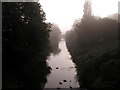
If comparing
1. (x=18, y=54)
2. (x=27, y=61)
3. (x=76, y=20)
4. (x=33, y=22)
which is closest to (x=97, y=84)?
(x=18, y=54)

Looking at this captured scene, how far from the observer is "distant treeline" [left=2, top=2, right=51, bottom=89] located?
38700mm

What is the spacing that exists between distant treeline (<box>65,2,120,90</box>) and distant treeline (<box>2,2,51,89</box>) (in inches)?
257

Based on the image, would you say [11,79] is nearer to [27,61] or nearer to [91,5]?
[27,61]

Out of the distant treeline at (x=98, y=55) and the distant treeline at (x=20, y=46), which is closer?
the distant treeline at (x=98, y=55)

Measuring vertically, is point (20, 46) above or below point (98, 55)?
above

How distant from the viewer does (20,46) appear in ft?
149

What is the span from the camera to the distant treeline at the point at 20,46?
127ft

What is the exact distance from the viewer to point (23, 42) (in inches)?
1902

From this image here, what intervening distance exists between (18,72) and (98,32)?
82.7ft

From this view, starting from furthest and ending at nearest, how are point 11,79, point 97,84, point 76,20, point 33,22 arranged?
point 76,20 → point 33,22 → point 11,79 → point 97,84

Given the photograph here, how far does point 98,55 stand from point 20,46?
1219cm

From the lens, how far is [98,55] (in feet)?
141

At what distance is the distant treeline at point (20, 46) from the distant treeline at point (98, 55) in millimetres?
6530

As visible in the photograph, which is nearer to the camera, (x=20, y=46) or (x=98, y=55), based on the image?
(x=98, y=55)
